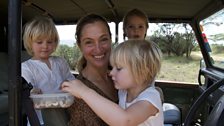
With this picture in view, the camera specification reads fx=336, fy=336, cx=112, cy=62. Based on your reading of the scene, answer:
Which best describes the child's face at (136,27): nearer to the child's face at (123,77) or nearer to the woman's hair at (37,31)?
the woman's hair at (37,31)

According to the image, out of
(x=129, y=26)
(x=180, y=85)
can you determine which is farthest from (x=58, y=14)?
(x=180, y=85)

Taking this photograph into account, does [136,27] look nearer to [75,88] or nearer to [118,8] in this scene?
[118,8]

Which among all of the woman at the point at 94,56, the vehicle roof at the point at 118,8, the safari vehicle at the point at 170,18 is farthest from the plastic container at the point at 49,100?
the vehicle roof at the point at 118,8

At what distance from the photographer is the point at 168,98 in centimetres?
406

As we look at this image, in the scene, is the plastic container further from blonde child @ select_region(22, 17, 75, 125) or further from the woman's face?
the woman's face

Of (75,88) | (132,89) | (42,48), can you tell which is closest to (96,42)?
(42,48)

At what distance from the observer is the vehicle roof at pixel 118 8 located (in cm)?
300

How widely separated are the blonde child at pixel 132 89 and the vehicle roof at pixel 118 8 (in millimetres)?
1522

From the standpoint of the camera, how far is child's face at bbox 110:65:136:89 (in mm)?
1345

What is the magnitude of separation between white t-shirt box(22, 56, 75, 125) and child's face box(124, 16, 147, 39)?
0.96m

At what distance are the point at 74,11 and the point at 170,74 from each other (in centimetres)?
256

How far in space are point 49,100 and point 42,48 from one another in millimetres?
504

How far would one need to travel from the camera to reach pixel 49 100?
1186 millimetres

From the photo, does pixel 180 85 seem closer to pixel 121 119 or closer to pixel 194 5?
pixel 194 5
